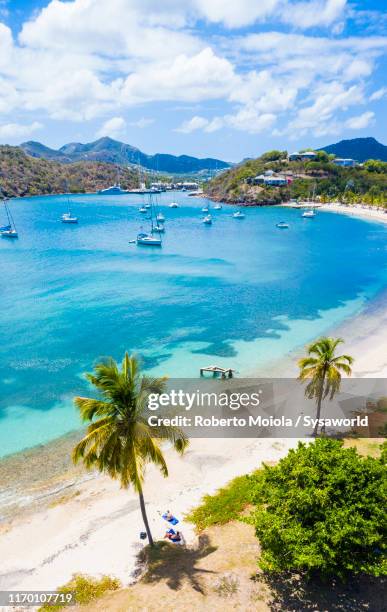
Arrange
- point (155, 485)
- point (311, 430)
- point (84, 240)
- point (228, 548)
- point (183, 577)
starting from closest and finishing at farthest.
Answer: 1. point (183, 577)
2. point (228, 548)
3. point (155, 485)
4. point (311, 430)
5. point (84, 240)

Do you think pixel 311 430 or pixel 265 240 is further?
pixel 265 240

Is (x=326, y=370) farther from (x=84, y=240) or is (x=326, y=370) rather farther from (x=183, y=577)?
(x=84, y=240)

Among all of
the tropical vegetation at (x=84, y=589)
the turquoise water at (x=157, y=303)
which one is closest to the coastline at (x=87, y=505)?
the tropical vegetation at (x=84, y=589)

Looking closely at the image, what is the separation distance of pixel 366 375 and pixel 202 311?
27644 mm

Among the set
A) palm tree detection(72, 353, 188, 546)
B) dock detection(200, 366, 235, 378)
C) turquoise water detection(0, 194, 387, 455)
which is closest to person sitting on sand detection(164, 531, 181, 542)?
palm tree detection(72, 353, 188, 546)

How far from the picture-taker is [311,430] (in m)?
32.5

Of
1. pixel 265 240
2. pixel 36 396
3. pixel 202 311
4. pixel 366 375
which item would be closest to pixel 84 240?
pixel 265 240

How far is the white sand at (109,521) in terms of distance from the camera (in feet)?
68.1

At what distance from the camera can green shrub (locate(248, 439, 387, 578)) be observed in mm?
15742

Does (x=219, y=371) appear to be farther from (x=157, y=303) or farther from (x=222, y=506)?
(x=157, y=303)

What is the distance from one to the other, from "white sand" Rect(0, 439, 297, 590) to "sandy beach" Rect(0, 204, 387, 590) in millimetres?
52

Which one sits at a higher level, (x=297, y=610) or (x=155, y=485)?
(x=297, y=610)

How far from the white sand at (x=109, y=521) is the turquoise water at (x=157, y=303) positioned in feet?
32.0

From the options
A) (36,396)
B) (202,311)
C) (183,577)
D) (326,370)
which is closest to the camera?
(183,577)
